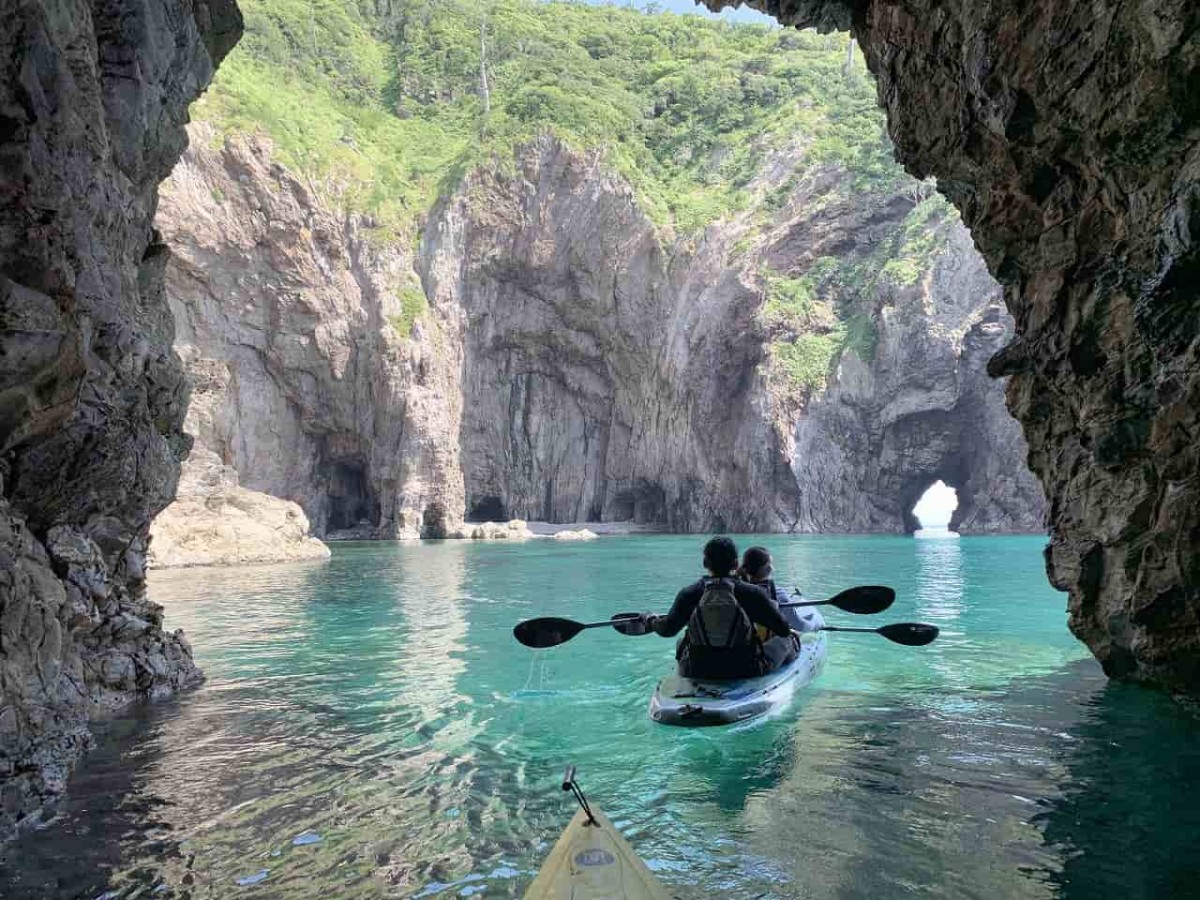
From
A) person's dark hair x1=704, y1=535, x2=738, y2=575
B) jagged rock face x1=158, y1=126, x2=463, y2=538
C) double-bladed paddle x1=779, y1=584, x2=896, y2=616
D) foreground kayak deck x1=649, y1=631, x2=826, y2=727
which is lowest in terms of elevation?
foreground kayak deck x1=649, y1=631, x2=826, y2=727

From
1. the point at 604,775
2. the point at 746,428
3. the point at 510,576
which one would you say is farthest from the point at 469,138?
the point at 604,775

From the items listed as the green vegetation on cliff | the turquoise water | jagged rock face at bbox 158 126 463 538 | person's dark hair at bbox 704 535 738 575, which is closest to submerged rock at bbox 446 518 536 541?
jagged rock face at bbox 158 126 463 538

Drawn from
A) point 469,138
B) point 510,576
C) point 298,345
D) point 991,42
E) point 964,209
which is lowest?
point 510,576

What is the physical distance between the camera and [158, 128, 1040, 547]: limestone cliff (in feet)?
155

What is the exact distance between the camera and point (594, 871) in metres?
3.33

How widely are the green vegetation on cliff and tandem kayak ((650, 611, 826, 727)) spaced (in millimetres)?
47688

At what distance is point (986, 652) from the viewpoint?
11375mm

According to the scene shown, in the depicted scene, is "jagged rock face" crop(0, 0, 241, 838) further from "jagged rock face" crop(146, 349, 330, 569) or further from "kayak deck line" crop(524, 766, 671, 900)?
"jagged rock face" crop(146, 349, 330, 569)

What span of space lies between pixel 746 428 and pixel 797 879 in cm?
5293

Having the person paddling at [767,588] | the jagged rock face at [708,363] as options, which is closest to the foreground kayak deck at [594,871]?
the person paddling at [767,588]

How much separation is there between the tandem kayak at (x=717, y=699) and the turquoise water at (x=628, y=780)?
0.25 meters

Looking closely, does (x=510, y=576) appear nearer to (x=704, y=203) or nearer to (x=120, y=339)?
(x=120, y=339)

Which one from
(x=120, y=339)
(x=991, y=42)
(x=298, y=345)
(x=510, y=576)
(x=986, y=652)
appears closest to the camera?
(x=991, y=42)

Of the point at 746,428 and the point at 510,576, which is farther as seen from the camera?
the point at 746,428
